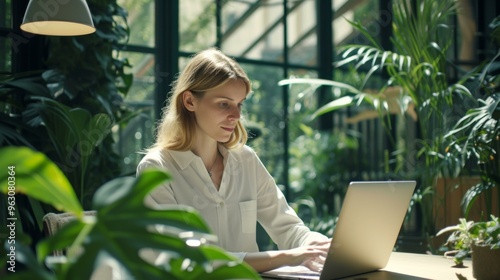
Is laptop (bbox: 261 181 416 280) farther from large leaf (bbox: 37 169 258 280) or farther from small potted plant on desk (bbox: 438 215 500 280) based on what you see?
large leaf (bbox: 37 169 258 280)

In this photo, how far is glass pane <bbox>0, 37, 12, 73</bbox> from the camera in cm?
391

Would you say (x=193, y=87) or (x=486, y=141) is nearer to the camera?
(x=193, y=87)

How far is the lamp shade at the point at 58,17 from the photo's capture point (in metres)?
3.00

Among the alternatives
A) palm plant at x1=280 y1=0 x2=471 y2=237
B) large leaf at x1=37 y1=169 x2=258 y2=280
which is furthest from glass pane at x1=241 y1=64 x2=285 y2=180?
large leaf at x1=37 y1=169 x2=258 y2=280

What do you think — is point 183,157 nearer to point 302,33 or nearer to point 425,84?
point 425,84

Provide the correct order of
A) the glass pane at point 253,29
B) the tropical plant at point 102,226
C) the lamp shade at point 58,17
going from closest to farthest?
the tropical plant at point 102,226
the lamp shade at point 58,17
the glass pane at point 253,29

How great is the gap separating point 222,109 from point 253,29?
3570 mm

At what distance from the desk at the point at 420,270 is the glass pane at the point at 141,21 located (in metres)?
3.07

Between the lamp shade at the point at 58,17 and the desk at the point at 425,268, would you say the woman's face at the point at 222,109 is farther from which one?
the lamp shade at the point at 58,17

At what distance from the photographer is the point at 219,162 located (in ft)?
8.89

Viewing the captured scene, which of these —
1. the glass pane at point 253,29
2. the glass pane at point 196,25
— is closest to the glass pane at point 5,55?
the glass pane at point 196,25

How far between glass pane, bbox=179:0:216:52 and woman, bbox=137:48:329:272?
8.95ft

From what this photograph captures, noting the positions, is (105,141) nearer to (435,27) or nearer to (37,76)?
(37,76)

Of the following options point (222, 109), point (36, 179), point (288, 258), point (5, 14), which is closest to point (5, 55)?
point (5, 14)
